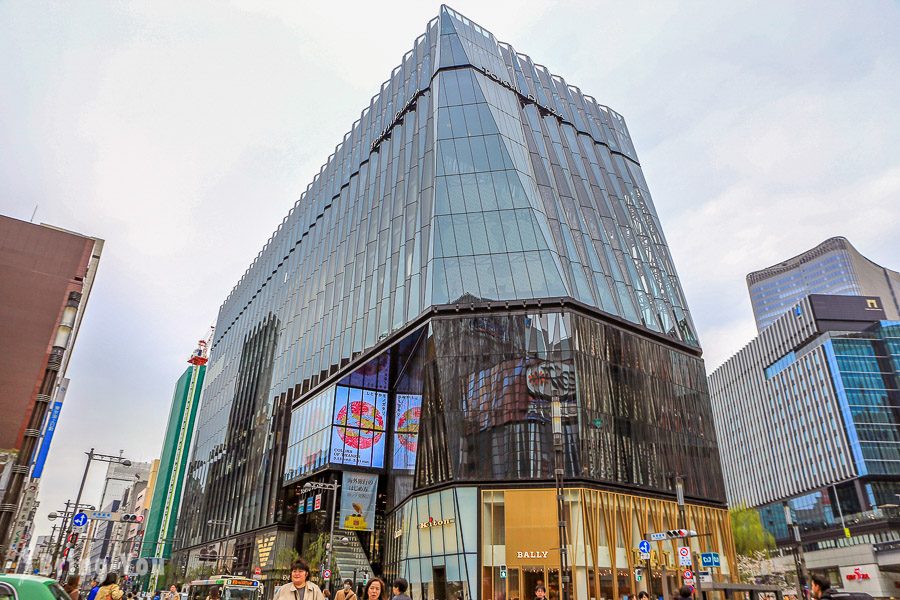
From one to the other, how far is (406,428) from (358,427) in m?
3.89

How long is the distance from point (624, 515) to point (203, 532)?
59965 mm

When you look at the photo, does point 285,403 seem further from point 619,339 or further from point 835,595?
point 835,595

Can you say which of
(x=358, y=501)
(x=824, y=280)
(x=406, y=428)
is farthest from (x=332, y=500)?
(x=824, y=280)

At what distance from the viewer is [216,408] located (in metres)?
87.2

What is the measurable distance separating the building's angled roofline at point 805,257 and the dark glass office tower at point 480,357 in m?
146

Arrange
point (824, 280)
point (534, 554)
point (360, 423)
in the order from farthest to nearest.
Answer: point (824, 280)
point (360, 423)
point (534, 554)

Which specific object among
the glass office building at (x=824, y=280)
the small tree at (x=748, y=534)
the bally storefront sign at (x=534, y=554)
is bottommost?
the bally storefront sign at (x=534, y=554)

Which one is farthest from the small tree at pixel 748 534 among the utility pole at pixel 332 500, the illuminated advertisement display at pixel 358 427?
the utility pole at pixel 332 500

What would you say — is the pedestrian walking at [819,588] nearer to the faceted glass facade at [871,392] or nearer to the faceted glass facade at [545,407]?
the faceted glass facade at [545,407]

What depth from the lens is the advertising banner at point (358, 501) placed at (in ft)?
149

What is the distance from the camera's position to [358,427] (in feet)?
160

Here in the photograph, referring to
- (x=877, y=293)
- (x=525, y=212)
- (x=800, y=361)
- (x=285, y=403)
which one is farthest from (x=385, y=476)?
(x=877, y=293)

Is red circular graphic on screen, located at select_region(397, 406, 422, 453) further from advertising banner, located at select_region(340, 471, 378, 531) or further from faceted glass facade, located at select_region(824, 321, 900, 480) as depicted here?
faceted glass facade, located at select_region(824, 321, 900, 480)

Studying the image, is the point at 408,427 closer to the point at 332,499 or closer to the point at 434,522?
the point at 332,499
